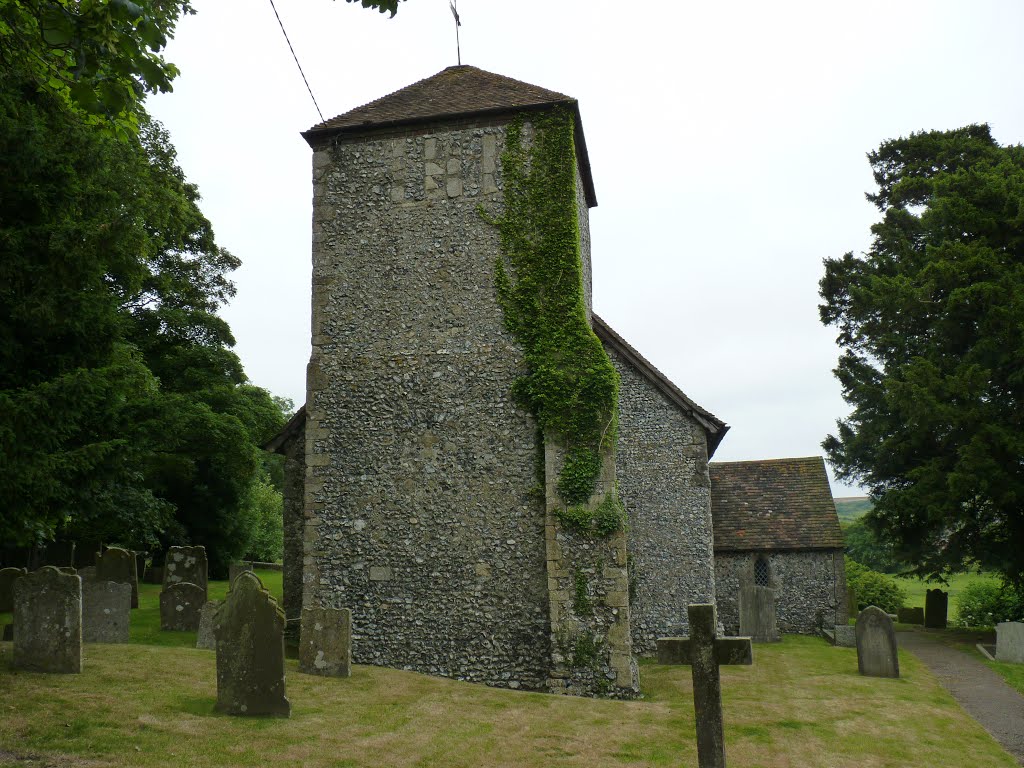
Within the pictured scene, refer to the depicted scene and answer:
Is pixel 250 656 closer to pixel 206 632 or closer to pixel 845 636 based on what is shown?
pixel 206 632

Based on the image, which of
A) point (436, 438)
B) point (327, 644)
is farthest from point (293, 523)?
point (327, 644)

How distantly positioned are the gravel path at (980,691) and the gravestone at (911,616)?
584cm

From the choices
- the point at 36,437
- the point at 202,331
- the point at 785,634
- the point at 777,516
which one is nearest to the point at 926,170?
the point at 777,516

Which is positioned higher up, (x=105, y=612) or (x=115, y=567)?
(x=115, y=567)

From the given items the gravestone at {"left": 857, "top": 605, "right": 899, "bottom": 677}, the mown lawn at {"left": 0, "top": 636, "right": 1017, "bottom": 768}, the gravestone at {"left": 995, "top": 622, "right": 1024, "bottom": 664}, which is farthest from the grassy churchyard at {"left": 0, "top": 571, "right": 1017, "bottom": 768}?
the gravestone at {"left": 995, "top": 622, "right": 1024, "bottom": 664}

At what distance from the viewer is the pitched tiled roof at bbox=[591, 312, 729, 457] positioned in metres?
17.1

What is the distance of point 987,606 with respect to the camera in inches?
970

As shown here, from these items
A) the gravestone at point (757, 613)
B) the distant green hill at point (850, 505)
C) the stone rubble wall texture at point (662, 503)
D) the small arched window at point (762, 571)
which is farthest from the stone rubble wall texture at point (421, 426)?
the distant green hill at point (850, 505)

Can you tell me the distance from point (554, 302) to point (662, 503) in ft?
20.3

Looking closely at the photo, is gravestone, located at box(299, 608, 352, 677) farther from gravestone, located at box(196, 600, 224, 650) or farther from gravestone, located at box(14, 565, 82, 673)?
gravestone, located at box(14, 565, 82, 673)

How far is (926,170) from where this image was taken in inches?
989

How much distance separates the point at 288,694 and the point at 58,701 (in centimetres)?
249

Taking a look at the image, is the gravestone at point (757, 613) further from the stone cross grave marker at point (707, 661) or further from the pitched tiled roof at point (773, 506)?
the stone cross grave marker at point (707, 661)

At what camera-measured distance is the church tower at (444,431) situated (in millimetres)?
11883
